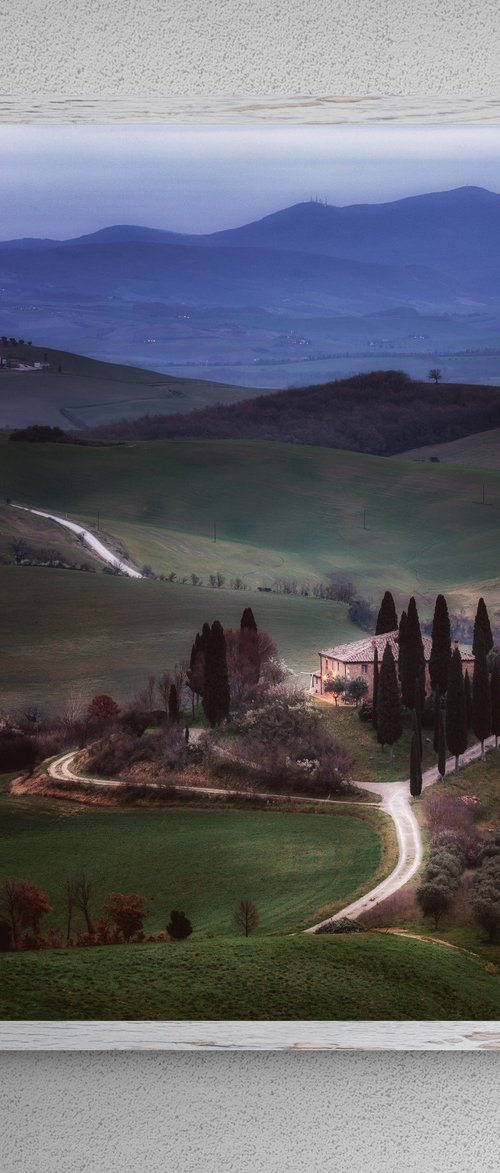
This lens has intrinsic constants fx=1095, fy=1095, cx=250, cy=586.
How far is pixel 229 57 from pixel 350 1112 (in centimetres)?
195

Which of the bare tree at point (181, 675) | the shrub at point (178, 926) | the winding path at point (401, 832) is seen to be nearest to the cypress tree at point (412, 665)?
the winding path at point (401, 832)

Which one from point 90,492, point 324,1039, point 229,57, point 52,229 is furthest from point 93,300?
point 324,1039

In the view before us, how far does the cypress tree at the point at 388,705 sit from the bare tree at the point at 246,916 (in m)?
0.53

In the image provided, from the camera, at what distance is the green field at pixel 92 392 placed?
3109 millimetres

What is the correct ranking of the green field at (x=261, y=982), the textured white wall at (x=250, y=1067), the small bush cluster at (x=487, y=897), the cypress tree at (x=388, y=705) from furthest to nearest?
the cypress tree at (x=388, y=705), the small bush cluster at (x=487, y=897), the green field at (x=261, y=982), the textured white wall at (x=250, y=1067)

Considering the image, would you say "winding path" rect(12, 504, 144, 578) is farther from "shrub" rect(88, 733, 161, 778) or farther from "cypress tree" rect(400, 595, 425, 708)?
"cypress tree" rect(400, 595, 425, 708)

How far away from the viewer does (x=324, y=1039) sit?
215 cm

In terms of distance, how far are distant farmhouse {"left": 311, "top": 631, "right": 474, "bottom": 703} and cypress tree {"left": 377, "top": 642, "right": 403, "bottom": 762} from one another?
22 millimetres

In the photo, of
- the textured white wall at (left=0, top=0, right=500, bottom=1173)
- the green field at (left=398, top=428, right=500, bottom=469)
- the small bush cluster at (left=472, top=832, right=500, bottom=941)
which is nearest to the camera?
the textured white wall at (left=0, top=0, right=500, bottom=1173)

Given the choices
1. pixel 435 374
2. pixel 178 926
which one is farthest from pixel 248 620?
pixel 435 374

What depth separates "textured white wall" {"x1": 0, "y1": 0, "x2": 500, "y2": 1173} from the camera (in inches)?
76.3

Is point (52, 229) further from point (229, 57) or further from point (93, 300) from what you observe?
point (229, 57)

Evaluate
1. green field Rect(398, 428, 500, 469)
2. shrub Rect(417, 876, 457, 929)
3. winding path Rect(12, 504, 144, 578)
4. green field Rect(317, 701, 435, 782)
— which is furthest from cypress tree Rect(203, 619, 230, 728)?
green field Rect(398, 428, 500, 469)

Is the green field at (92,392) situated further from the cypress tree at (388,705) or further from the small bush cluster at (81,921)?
the small bush cluster at (81,921)
